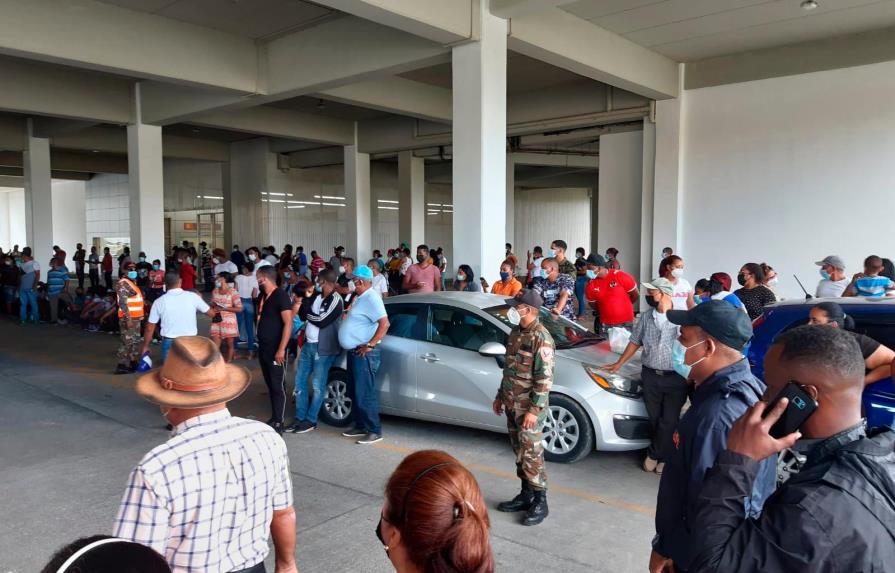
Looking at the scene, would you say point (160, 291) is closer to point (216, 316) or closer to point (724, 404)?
point (216, 316)

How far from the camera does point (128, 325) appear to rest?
10430 mm

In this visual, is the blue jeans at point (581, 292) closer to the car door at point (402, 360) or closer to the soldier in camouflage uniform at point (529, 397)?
the car door at point (402, 360)

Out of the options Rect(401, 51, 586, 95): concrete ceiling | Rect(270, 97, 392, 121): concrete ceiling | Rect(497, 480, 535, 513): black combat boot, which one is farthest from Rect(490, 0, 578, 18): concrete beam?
Rect(270, 97, 392, 121): concrete ceiling

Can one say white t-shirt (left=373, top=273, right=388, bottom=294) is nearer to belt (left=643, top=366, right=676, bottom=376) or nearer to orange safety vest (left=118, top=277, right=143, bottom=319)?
orange safety vest (left=118, top=277, right=143, bottom=319)

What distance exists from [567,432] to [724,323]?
3600 millimetres

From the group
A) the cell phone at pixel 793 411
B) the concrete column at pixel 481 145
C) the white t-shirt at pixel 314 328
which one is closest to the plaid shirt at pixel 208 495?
the cell phone at pixel 793 411

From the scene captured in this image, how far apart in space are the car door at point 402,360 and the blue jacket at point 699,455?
14.6ft

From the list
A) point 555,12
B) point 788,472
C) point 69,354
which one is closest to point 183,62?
point 69,354

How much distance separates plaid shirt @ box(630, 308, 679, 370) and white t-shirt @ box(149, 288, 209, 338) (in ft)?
18.9

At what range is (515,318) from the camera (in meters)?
4.91

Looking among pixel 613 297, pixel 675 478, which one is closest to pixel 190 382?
pixel 675 478

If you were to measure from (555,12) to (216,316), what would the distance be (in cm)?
763

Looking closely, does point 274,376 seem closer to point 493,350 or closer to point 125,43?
point 493,350

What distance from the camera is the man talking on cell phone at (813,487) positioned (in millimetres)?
1581
